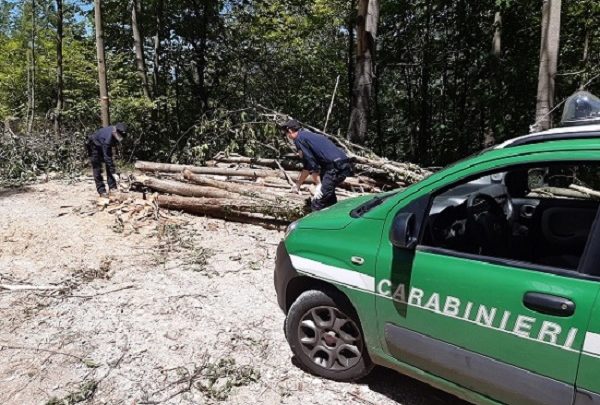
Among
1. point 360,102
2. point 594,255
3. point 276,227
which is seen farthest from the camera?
point 360,102

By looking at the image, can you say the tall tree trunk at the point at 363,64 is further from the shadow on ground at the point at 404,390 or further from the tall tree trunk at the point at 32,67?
the tall tree trunk at the point at 32,67

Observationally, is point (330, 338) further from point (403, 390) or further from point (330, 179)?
point (330, 179)

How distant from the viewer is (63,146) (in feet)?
40.7

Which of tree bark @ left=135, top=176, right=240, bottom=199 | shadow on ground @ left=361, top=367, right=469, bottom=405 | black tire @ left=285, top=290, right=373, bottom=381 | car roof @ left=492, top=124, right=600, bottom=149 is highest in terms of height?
car roof @ left=492, top=124, right=600, bottom=149

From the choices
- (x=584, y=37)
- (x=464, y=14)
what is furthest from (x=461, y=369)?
(x=464, y=14)

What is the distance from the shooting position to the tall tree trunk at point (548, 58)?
7109mm

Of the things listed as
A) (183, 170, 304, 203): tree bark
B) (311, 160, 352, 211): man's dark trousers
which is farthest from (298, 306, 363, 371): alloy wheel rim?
(183, 170, 304, 203): tree bark

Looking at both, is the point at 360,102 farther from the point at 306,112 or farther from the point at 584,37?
the point at 306,112

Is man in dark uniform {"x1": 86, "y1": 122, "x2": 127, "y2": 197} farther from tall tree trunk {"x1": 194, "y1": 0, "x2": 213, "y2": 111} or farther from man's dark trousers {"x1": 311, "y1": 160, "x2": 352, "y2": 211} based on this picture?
tall tree trunk {"x1": 194, "y1": 0, "x2": 213, "y2": 111}

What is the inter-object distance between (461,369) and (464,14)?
56.6ft

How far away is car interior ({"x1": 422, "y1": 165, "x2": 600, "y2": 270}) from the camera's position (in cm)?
270

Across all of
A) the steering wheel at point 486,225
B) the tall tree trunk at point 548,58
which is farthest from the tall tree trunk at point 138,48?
the steering wheel at point 486,225

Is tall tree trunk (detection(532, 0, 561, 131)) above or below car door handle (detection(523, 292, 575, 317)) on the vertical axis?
above

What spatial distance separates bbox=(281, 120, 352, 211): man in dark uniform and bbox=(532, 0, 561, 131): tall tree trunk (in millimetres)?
3184
